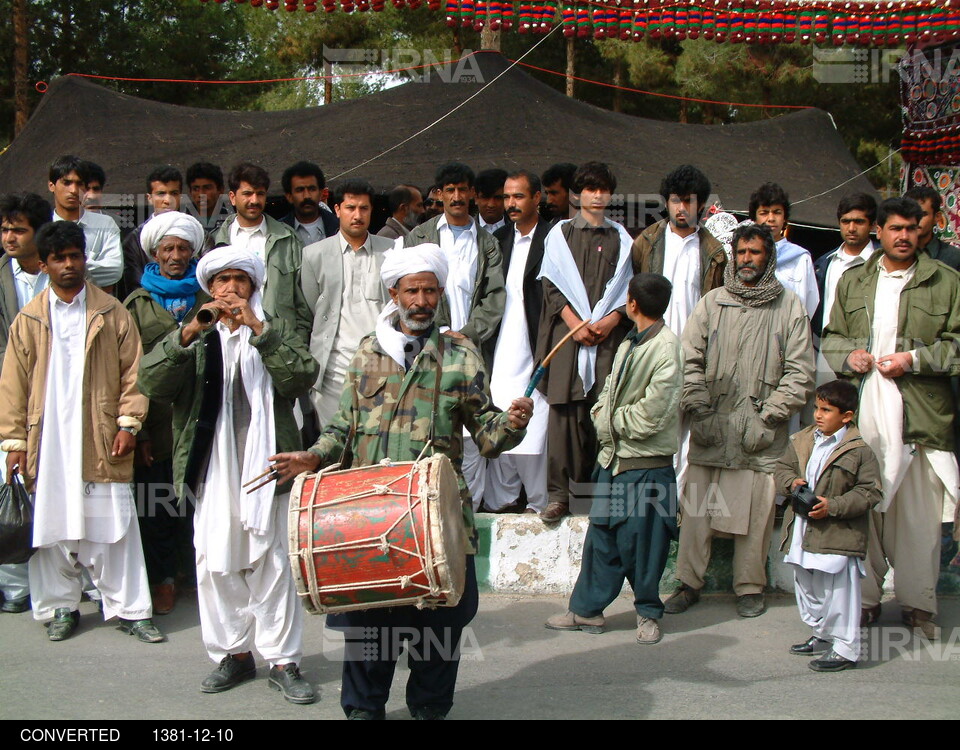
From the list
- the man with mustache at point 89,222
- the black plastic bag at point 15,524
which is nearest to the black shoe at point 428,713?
the black plastic bag at point 15,524

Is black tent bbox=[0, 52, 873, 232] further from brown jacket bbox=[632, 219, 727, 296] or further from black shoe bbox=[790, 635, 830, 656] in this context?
black shoe bbox=[790, 635, 830, 656]

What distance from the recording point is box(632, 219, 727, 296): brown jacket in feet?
21.0

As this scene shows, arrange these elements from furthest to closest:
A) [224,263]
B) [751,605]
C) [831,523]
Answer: [751,605] < [831,523] < [224,263]

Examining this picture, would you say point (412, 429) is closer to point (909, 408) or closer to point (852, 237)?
point (909, 408)

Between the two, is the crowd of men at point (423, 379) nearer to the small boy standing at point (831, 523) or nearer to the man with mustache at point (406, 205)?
the small boy standing at point (831, 523)

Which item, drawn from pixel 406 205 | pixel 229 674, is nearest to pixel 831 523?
pixel 229 674

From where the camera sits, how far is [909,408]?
5652 mm

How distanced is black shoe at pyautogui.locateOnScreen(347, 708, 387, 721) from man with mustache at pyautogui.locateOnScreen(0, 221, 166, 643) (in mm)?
1736

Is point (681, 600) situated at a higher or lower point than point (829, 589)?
lower

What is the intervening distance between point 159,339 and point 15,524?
1.26 m

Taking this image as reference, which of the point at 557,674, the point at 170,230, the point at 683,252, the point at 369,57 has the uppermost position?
the point at 369,57

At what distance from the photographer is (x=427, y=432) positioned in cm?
419

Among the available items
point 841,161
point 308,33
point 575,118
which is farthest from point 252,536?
point 308,33

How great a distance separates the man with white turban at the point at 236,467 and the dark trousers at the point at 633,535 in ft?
5.54
